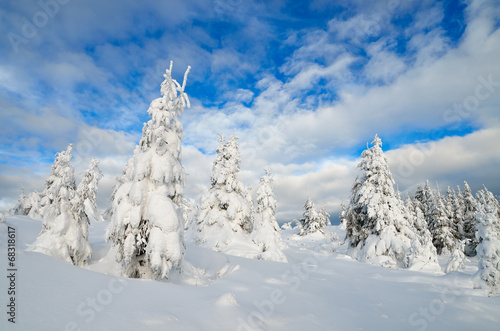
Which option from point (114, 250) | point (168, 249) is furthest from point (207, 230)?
point (168, 249)

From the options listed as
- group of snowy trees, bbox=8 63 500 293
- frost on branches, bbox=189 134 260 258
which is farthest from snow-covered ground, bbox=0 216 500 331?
frost on branches, bbox=189 134 260 258

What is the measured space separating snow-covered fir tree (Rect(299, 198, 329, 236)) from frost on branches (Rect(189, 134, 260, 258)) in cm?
3776

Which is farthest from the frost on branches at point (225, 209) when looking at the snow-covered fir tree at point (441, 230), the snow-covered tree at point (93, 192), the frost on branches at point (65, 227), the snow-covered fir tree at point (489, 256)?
the snow-covered fir tree at point (441, 230)

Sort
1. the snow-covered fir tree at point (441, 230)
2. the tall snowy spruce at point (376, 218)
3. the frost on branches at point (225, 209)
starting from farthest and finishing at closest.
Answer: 1. the snow-covered fir tree at point (441, 230)
2. the frost on branches at point (225, 209)
3. the tall snowy spruce at point (376, 218)

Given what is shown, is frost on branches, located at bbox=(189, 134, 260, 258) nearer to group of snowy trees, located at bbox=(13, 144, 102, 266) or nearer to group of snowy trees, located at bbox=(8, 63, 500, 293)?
group of snowy trees, located at bbox=(8, 63, 500, 293)

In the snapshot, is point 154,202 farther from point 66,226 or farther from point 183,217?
point 66,226

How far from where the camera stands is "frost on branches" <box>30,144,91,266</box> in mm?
11883

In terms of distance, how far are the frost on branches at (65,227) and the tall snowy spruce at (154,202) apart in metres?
2.80

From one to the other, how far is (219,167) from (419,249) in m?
19.3

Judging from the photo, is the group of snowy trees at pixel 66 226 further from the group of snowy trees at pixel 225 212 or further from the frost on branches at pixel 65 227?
the group of snowy trees at pixel 225 212

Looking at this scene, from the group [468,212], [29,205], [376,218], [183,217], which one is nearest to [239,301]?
[183,217]

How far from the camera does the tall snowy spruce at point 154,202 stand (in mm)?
10289

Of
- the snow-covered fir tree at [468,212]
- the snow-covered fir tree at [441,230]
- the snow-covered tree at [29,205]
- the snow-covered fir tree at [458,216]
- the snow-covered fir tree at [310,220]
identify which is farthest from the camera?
the snow-covered fir tree at [310,220]

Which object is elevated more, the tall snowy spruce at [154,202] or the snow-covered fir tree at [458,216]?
the tall snowy spruce at [154,202]
